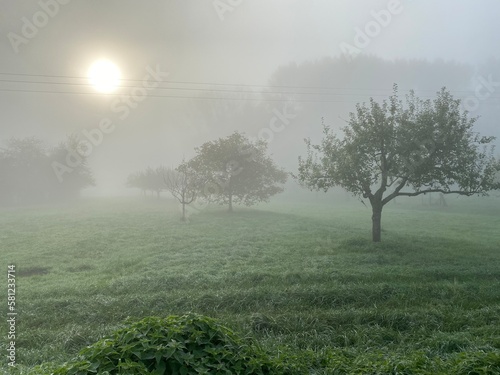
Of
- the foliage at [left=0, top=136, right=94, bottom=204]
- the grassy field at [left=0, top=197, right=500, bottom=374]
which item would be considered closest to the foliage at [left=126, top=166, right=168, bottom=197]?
the foliage at [left=0, top=136, right=94, bottom=204]

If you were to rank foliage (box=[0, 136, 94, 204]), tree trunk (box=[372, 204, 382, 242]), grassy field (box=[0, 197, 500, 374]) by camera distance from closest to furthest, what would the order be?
grassy field (box=[0, 197, 500, 374]), tree trunk (box=[372, 204, 382, 242]), foliage (box=[0, 136, 94, 204])

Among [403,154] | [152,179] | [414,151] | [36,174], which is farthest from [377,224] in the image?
[36,174]

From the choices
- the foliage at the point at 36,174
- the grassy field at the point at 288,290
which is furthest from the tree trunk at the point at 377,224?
the foliage at the point at 36,174

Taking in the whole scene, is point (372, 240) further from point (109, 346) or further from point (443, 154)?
point (109, 346)

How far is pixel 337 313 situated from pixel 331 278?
11.3 feet

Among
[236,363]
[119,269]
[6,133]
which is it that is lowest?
[119,269]

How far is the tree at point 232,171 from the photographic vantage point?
1506 inches

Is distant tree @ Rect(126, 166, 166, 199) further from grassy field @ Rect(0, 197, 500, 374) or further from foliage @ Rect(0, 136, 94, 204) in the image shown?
grassy field @ Rect(0, 197, 500, 374)

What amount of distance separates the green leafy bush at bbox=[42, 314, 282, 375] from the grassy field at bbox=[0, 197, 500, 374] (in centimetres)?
181

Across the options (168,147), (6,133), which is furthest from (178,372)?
(6,133)

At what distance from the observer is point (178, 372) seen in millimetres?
5078

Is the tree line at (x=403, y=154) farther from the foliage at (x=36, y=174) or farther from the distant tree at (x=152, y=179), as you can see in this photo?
the foliage at (x=36, y=174)

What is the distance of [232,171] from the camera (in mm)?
39562

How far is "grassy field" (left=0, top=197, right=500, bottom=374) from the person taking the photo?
333 inches
